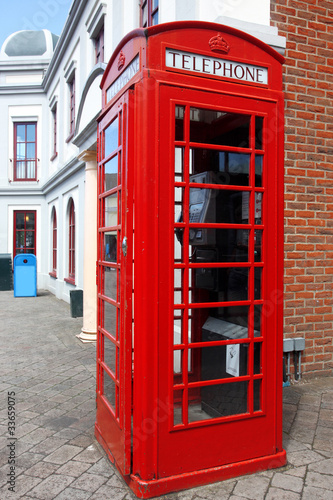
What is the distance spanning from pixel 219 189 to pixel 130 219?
0.61 meters

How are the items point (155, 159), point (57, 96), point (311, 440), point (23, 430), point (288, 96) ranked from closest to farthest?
point (155, 159) < point (311, 440) < point (23, 430) < point (288, 96) < point (57, 96)

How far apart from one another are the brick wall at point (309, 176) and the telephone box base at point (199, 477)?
1.92 meters

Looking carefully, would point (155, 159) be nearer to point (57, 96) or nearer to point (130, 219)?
point (130, 219)

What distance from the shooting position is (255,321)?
9.87 feet

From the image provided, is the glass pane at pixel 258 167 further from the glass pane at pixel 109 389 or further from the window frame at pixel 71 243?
the window frame at pixel 71 243

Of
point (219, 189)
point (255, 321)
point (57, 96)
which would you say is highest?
point (57, 96)

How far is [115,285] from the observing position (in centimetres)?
299

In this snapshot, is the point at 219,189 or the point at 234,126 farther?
the point at 234,126

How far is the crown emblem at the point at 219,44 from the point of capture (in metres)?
2.76

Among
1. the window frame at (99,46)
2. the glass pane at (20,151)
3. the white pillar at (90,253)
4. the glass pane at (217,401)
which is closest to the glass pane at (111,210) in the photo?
the glass pane at (217,401)

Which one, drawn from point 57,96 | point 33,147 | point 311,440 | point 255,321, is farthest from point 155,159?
point 33,147

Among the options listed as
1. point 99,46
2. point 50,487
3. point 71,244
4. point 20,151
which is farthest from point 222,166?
point 20,151

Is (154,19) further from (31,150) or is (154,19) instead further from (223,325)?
(31,150)

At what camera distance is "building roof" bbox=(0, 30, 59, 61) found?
16.9 metres
